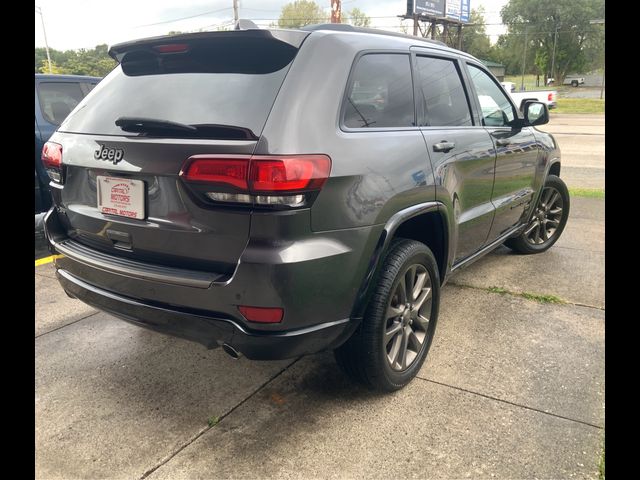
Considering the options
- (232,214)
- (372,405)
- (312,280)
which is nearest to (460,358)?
(372,405)

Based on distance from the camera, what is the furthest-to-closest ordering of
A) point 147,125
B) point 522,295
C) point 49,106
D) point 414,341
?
point 49,106 < point 522,295 < point 414,341 < point 147,125

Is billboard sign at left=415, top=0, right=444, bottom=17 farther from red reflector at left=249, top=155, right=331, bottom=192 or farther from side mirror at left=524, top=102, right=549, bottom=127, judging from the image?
red reflector at left=249, top=155, right=331, bottom=192

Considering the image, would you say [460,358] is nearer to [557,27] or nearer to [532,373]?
[532,373]

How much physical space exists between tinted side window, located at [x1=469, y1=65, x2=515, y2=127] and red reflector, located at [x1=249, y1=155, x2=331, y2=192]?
2.12 m

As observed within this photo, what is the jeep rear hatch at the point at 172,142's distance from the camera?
2.22 meters

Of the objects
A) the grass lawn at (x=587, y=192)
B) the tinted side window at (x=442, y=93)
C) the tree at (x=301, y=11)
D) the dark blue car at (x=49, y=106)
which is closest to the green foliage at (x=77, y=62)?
the tree at (x=301, y=11)

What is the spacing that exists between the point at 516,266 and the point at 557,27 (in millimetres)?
71821

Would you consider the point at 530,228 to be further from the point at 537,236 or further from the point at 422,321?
the point at 422,321

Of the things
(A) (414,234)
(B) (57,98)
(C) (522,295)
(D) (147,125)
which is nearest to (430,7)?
(B) (57,98)

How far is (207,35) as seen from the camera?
8.14ft

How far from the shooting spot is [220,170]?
2150 millimetres

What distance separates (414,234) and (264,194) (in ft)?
4.13

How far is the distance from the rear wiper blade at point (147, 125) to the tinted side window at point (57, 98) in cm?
385

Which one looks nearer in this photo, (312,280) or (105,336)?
(312,280)
